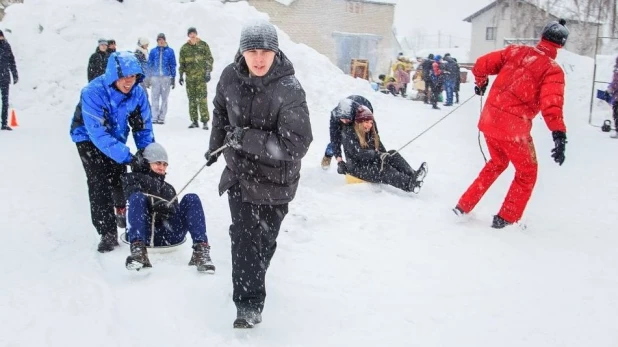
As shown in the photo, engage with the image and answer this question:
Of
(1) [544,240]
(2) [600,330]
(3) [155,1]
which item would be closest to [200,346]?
(2) [600,330]

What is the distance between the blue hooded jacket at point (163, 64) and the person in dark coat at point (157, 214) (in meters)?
7.39

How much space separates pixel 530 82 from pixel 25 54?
14.2 meters

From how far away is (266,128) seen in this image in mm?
2803

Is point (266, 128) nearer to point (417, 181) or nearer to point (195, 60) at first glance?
point (417, 181)

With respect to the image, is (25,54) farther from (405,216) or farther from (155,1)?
(405,216)

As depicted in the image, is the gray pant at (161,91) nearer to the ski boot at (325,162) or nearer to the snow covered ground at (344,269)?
the snow covered ground at (344,269)

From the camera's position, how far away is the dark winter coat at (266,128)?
271cm

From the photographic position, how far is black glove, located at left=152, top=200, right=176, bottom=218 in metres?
3.99

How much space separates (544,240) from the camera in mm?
4902

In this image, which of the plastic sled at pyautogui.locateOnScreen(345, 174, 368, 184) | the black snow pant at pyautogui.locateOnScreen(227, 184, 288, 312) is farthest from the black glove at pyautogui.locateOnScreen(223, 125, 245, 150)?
the plastic sled at pyautogui.locateOnScreen(345, 174, 368, 184)

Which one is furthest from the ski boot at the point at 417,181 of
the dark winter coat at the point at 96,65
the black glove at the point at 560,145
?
the dark winter coat at the point at 96,65

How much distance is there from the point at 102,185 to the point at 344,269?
7.01 feet

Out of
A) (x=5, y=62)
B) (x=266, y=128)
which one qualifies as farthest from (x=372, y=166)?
(x=5, y=62)

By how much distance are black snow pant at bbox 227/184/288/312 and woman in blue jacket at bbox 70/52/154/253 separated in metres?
1.52
